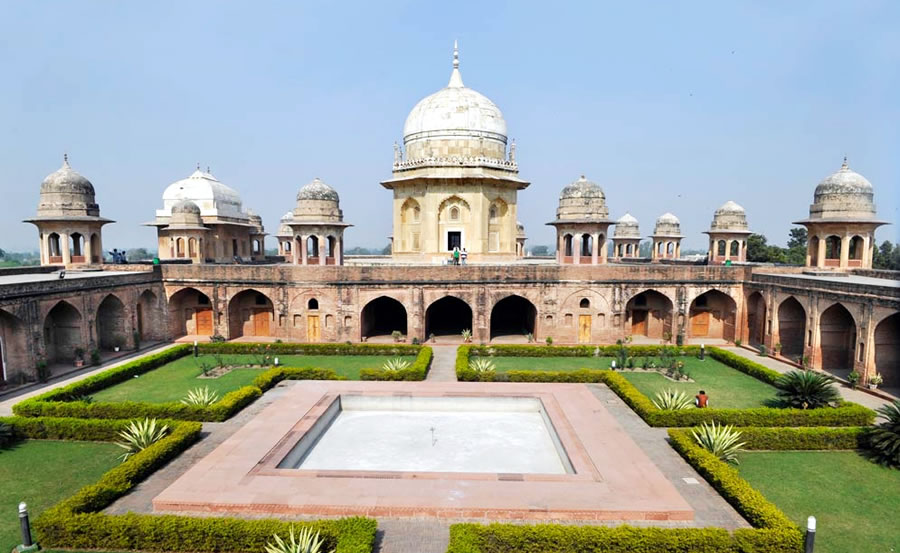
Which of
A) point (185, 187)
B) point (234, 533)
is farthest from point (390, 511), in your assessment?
point (185, 187)

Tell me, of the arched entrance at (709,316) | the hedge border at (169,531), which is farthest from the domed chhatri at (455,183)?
the hedge border at (169,531)

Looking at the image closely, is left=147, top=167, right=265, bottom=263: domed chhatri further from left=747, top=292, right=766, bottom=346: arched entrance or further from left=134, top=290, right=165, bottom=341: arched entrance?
left=747, top=292, right=766, bottom=346: arched entrance

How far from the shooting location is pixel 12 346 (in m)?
19.2

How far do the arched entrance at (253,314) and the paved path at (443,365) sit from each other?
9485mm

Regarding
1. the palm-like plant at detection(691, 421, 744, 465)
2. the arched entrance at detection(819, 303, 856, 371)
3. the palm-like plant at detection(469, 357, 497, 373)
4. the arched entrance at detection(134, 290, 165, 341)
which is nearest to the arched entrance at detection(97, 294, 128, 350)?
the arched entrance at detection(134, 290, 165, 341)

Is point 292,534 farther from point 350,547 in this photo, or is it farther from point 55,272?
point 55,272

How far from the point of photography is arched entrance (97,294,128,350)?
24719 millimetres

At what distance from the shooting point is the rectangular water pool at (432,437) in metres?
12.5

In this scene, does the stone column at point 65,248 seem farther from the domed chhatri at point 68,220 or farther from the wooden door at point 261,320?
the wooden door at point 261,320

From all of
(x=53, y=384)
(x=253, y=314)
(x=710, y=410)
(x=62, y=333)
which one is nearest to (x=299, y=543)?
(x=710, y=410)

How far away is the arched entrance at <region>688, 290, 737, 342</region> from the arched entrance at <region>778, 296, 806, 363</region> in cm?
390

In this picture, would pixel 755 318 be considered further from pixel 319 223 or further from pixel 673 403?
pixel 319 223

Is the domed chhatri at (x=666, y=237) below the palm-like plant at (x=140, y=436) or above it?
above

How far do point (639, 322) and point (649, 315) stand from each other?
91 cm
